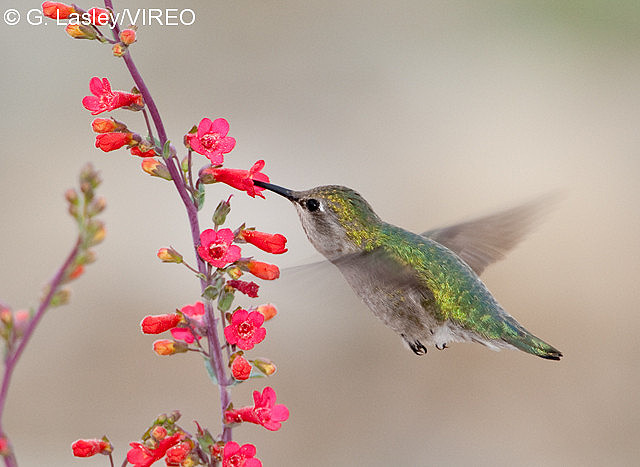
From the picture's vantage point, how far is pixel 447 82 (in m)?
8.52

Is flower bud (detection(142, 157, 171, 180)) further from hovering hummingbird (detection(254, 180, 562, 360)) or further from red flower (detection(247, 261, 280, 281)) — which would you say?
hovering hummingbird (detection(254, 180, 562, 360))

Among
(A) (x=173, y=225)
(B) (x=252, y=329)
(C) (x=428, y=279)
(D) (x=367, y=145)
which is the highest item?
(D) (x=367, y=145)

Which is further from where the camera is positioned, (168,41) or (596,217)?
(168,41)

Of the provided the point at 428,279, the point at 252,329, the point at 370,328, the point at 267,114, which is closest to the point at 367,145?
the point at 267,114

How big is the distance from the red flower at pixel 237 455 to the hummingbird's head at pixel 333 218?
140 cm

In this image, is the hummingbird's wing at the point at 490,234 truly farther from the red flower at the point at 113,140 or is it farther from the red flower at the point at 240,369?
the red flower at the point at 113,140

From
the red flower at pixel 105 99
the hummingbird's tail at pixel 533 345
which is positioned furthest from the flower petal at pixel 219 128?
the hummingbird's tail at pixel 533 345

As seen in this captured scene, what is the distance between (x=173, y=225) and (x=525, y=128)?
3.56 meters

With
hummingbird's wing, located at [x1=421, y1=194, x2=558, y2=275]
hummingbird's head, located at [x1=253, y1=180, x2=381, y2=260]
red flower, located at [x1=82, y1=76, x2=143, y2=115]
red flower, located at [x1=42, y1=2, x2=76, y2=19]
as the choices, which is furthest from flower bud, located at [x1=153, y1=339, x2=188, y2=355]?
hummingbird's wing, located at [x1=421, y1=194, x2=558, y2=275]

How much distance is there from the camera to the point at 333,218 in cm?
347

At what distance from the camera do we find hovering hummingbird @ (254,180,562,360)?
3.46 m

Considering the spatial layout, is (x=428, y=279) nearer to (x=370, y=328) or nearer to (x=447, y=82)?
(x=370, y=328)

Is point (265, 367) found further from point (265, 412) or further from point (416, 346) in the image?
point (416, 346)

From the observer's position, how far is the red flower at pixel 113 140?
89.2 inches
